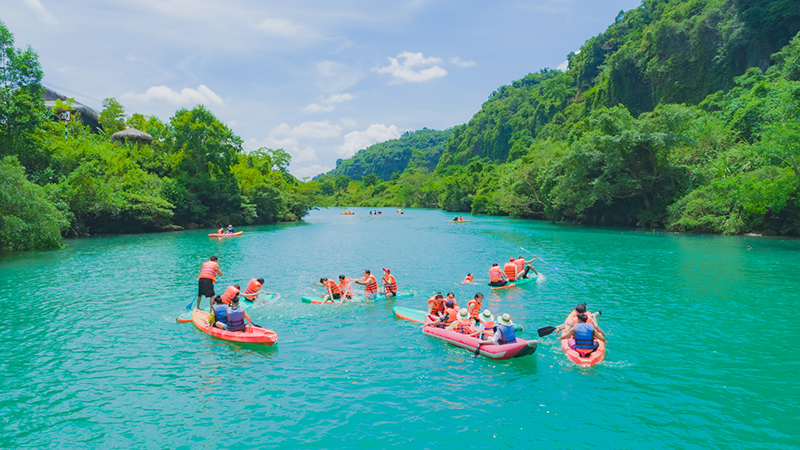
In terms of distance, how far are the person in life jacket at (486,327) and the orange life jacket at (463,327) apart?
0.32m

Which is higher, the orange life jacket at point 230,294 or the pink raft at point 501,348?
the orange life jacket at point 230,294

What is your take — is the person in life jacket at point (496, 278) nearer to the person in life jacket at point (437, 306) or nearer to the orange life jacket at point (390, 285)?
the orange life jacket at point (390, 285)

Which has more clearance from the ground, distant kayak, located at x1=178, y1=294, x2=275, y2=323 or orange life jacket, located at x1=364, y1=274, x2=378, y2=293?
orange life jacket, located at x1=364, y1=274, x2=378, y2=293

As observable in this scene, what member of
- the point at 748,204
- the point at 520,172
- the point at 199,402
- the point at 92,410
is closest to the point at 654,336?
the point at 199,402

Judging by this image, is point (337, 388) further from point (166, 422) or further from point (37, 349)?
point (37, 349)

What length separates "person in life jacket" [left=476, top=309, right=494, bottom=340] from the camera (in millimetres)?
12672

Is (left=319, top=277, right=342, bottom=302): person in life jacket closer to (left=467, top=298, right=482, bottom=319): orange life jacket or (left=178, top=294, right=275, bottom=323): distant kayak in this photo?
(left=178, top=294, right=275, bottom=323): distant kayak

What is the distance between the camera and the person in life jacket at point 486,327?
12672 millimetres

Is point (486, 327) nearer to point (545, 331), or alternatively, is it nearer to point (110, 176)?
point (545, 331)

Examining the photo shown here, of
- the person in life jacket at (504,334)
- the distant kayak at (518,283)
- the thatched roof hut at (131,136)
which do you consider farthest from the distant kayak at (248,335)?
the thatched roof hut at (131,136)

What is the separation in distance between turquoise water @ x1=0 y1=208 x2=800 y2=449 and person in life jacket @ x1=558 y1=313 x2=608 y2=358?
49 cm

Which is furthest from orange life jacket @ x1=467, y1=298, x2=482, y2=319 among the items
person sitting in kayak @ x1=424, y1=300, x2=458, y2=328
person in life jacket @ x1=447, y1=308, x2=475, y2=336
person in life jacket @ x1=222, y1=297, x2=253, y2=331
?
person in life jacket @ x1=222, y1=297, x2=253, y2=331

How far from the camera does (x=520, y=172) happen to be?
71.4m

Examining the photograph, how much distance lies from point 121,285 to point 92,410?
1370cm
